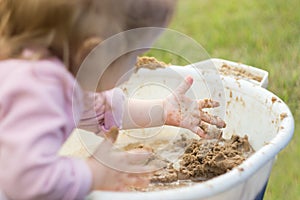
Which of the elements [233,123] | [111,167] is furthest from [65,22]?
[233,123]

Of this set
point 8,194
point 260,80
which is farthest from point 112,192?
point 260,80

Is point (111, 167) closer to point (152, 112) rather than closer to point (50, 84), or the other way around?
point (50, 84)

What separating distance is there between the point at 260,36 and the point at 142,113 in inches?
48.0

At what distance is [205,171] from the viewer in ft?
4.68

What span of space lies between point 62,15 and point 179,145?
0.69m

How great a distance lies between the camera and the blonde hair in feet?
3.15

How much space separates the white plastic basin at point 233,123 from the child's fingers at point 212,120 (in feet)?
0.20

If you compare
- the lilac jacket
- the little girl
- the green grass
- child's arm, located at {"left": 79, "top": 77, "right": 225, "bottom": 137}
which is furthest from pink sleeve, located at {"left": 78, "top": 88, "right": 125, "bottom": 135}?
the green grass

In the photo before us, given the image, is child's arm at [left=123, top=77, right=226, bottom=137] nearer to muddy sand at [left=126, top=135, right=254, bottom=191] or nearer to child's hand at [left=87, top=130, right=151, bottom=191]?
muddy sand at [left=126, top=135, right=254, bottom=191]

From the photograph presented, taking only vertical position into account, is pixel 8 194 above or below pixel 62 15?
below

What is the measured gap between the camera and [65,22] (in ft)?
3.17

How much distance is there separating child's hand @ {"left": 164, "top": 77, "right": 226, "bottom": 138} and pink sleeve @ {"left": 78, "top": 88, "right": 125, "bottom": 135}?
0.36ft

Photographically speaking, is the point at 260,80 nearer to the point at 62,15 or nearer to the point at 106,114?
the point at 106,114

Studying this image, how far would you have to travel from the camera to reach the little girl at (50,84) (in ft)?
3.00
